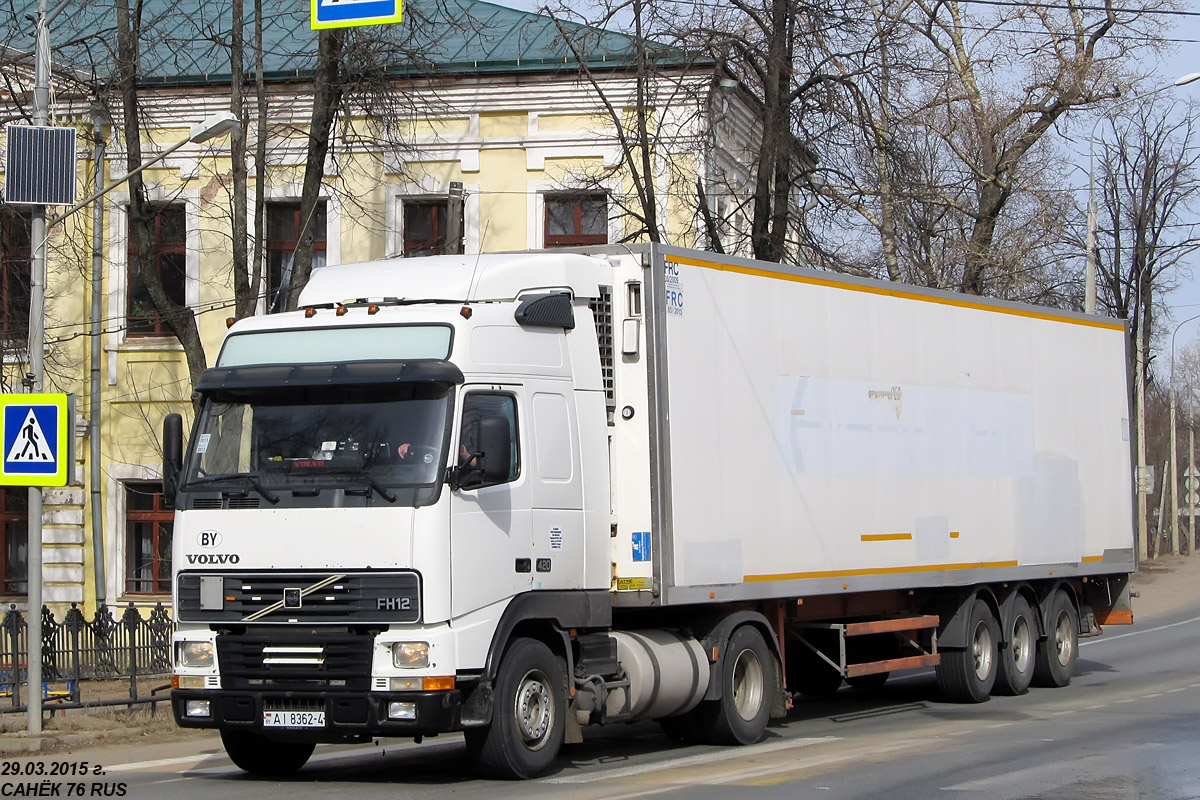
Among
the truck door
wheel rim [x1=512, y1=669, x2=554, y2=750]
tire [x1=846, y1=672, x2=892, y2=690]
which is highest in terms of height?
the truck door

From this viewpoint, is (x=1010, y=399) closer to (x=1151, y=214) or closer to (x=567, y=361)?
(x=567, y=361)

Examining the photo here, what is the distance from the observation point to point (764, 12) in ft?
71.4

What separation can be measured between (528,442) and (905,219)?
68.1ft

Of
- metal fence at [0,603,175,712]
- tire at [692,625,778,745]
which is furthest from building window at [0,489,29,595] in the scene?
tire at [692,625,778,745]

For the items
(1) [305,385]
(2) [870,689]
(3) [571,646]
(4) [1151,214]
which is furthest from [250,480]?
(4) [1151,214]

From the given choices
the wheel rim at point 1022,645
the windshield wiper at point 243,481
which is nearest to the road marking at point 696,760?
the windshield wiper at point 243,481

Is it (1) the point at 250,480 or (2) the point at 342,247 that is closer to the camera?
(1) the point at 250,480

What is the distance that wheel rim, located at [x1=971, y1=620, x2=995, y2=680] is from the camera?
1628 cm

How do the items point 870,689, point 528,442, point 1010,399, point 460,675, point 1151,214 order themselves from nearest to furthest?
point 460,675, point 528,442, point 1010,399, point 870,689, point 1151,214

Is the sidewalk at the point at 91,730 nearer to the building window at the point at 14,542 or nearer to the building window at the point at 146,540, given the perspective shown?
the building window at the point at 146,540

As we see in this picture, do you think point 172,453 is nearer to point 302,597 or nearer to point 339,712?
point 302,597

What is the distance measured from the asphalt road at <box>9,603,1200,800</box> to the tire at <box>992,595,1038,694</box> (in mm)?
400

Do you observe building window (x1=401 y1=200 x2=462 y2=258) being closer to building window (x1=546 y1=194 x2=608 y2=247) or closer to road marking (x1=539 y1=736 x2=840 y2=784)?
building window (x1=546 y1=194 x2=608 y2=247)

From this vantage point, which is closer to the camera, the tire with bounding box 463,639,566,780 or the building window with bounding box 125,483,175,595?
the tire with bounding box 463,639,566,780
